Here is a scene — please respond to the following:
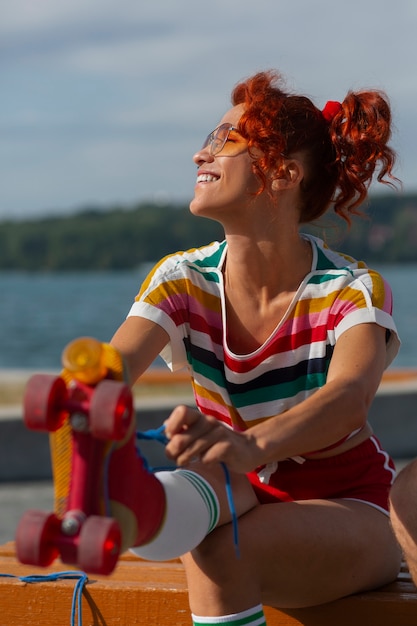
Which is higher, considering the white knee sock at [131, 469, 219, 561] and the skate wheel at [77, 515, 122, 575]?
the skate wheel at [77, 515, 122, 575]

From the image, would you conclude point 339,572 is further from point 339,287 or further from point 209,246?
point 209,246

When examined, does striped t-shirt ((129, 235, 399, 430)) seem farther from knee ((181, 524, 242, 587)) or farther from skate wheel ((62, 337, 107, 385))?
skate wheel ((62, 337, 107, 385))

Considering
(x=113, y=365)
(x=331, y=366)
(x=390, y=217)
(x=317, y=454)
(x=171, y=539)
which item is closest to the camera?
(x=113, y=365)

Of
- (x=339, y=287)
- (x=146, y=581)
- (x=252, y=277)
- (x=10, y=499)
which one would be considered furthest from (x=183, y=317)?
(x=10, y=499)

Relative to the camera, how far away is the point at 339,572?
8.39 ft

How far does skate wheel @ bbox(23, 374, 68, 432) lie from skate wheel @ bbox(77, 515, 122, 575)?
0.19m

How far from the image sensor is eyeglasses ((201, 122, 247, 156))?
9.04ft

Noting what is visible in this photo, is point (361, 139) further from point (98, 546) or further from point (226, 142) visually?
point (98, 546)

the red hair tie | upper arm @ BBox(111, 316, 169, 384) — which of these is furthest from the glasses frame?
upper arm @ BBox(111, 316, 169, 384)

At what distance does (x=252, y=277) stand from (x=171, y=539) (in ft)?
2.74

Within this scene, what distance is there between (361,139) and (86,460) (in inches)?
46.7

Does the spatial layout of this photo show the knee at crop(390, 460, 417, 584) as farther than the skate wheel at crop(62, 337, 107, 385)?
Yes

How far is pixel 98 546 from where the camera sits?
189cm

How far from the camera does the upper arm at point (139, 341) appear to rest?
2715mm
